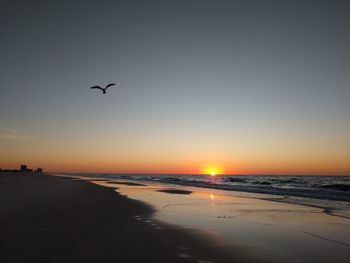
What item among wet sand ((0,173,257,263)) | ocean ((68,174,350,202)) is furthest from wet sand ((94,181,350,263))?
ocean ((68,174,350,202))

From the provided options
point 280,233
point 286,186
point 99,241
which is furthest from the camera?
point 286,186

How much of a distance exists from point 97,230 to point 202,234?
3354 mm

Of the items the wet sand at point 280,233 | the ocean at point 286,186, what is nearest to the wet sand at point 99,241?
the wet sand at point 280,233

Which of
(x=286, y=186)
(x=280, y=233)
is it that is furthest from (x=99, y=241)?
(x=286, y=186)

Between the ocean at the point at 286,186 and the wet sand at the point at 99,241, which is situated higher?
the ocean at the point at 286,186

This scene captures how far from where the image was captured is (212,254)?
28.9ft

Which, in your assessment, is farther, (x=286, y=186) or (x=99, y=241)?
(x=286, y=186)

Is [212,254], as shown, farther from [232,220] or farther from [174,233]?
[232,220]

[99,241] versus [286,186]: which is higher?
[286,186]

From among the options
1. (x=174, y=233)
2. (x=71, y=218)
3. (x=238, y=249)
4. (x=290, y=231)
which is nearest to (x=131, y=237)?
(x=174, y=233)

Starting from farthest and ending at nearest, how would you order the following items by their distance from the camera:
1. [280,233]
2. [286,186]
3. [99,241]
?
1. [286,186]
2. [280,233]
3. [99,241]

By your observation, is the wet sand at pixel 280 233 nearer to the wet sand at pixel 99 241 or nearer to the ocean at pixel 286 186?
the wet sand at pixel 99 241

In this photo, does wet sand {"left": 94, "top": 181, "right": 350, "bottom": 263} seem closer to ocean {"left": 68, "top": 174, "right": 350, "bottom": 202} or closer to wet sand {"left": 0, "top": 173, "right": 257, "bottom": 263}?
wet sand {"left": 0, "top": 173, "right": 257, "bottom": 263}

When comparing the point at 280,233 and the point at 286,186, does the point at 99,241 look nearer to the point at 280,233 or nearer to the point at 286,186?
the point at 280,233
